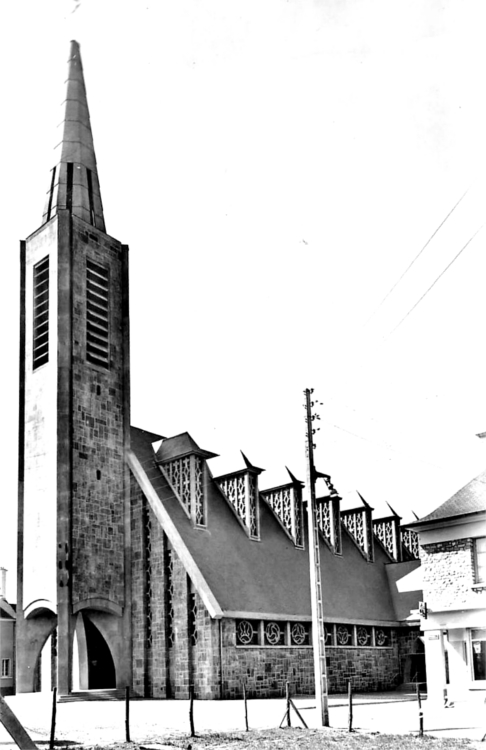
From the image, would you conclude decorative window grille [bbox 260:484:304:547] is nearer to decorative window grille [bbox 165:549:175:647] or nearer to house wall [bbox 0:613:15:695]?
decorative window grille [bbox 165:549:175:647]

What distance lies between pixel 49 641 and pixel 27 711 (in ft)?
34.9

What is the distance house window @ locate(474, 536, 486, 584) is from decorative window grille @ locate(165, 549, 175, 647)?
1228cm

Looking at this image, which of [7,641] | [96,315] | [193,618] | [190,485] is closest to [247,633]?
[193,618]

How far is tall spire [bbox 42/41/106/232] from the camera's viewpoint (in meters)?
39.6

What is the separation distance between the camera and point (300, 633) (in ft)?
125

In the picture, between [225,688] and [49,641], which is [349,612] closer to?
[225,688]

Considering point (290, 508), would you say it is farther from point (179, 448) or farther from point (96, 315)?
point (96, 315)

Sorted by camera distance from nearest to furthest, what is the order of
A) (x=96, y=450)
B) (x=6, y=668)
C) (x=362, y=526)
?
(x=96, y=450)
(x=6, y=668)
(x=362, y=526)

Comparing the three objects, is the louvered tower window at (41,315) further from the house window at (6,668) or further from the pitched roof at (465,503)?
the house window at (6,668)

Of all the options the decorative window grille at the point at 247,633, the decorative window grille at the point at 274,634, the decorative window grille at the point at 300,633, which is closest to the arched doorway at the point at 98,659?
the decorative window grille at the point at 247,633

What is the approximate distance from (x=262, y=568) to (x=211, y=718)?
51.6 feet

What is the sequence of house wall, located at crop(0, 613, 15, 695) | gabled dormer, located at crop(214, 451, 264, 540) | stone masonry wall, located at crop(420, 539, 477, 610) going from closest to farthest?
stone masonry wall, located at crop(420, 539, 477, 610)
gabled dormer, located at crop(214, 451, 264, 540)
house wall, located at crop(0, 613, 15, 695)

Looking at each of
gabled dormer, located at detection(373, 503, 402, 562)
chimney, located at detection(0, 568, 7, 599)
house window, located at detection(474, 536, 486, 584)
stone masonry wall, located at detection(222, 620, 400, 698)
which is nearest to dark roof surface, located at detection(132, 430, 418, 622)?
stone masonry wall, located at detection(222, 620, 400, 698)

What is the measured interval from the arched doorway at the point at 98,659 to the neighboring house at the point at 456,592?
15.3m
